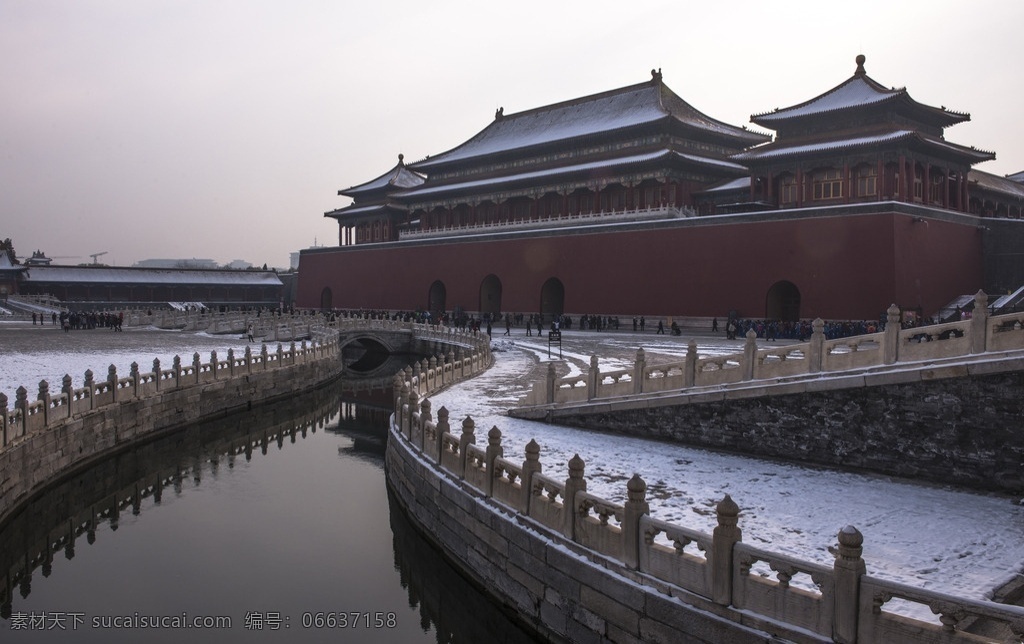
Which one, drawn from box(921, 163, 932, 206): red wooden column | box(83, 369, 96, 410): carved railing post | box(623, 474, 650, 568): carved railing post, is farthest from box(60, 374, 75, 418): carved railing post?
box(921, 163, 932, 206): red wooden column

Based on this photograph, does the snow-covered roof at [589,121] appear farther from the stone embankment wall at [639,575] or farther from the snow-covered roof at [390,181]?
the stone embankment wall at [639,575]

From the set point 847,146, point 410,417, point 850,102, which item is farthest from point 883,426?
point 850,102

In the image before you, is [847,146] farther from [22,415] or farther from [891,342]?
[22,415]

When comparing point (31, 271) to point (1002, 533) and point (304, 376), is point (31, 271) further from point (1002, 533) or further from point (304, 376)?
point (1002, 533)

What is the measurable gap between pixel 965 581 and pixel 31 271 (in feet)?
198

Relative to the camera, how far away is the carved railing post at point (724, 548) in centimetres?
618

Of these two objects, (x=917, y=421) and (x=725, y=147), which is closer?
(x=917, y=421)

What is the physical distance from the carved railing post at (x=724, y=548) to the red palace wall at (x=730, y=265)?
23.5 m

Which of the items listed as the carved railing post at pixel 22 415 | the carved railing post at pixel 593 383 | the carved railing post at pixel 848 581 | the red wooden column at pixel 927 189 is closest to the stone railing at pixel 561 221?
the red wooden column at pixel 927 189

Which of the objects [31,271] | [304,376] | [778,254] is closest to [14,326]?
[31,271]

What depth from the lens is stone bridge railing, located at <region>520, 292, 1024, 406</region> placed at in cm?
1037

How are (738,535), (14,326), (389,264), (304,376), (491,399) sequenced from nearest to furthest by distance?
(738,535), (491,399), (304,376), (14,326), (389,264)

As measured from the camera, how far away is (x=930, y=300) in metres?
28.3

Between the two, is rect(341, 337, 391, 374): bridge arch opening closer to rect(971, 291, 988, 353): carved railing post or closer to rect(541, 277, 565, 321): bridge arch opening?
rect(541, 277, 565, 321): bridge arch opening
